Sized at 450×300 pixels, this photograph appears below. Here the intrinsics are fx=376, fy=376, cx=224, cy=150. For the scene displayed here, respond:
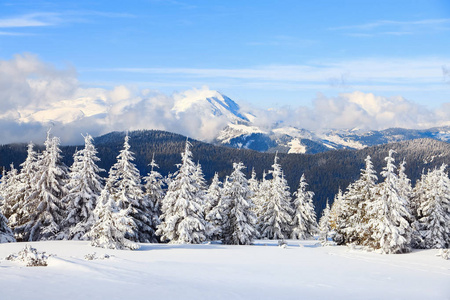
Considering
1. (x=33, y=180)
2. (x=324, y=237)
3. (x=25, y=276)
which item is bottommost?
(x=324, y=237)

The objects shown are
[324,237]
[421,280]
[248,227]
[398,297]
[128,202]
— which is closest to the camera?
[398,297]

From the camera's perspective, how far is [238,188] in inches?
1569

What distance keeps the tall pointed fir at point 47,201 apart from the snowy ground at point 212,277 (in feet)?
42.5

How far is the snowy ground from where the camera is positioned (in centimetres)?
1277

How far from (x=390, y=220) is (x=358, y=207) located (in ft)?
20.8

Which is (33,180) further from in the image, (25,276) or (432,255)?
(432,255)

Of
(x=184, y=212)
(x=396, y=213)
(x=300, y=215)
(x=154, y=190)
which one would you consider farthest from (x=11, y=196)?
(x=396, y=213)

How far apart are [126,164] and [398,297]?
27.2m

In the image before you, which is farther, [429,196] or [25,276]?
[429,196]

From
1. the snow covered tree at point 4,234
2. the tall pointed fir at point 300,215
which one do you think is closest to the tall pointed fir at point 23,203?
the snow covered tree at point 4,234

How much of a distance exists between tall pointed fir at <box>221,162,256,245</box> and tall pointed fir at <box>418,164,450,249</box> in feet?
56.2

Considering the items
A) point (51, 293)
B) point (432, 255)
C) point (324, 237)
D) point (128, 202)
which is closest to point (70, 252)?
point (51, 293)

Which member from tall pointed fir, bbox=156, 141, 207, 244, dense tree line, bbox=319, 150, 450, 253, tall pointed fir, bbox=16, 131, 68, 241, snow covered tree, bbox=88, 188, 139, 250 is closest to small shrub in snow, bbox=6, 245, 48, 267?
snow covered tree, bbox=88, 188, 139, 250

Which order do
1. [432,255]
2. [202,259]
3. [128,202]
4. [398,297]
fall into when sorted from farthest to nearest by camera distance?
1. [128,202]
2. [432,255]
3. [202,259]
4. [398,297]
